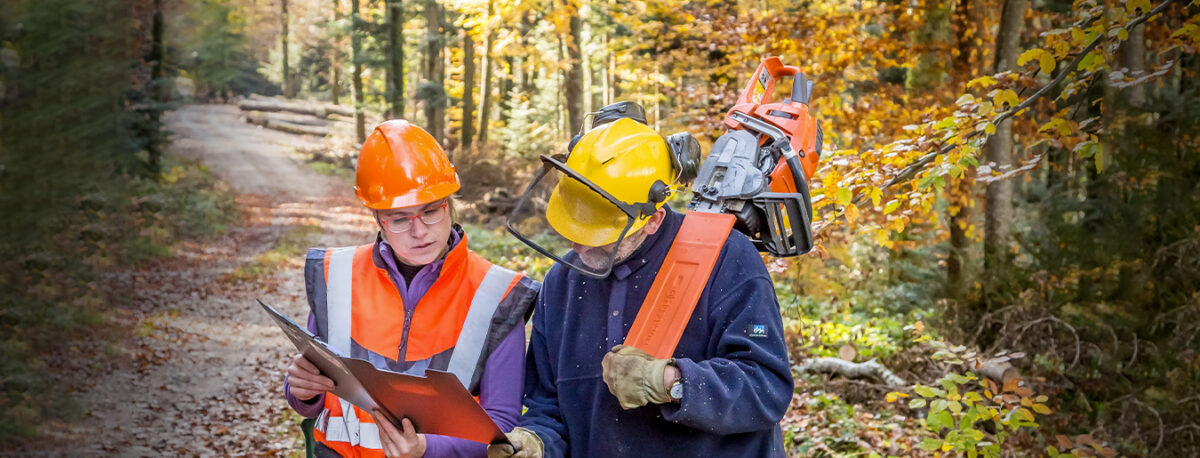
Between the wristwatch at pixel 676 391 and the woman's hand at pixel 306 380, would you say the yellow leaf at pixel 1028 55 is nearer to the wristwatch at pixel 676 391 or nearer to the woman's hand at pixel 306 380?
the wristwatch at pixel 676 391

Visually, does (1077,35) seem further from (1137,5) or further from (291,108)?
(291,108)

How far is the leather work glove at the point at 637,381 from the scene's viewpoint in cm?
196

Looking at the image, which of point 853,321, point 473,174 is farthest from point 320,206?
point 853,321

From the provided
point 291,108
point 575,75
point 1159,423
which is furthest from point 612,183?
point 291,108

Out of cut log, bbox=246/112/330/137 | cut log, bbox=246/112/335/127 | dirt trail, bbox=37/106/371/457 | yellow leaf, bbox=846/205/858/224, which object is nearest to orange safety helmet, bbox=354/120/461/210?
yellow leaf, bbox=846/205/858/224

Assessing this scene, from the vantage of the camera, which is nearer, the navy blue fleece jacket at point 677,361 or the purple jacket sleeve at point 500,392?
the navy blue fleece jacket at point 677,361

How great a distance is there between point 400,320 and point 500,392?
0.43 meters

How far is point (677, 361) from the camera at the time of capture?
1990 mm

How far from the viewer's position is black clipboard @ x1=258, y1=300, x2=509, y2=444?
2029mm

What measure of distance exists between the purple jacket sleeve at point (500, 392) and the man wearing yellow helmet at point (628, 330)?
0.27ft

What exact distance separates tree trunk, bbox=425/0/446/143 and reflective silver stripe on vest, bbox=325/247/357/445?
18.1m

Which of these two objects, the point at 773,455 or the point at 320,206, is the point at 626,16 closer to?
the point at 320,206

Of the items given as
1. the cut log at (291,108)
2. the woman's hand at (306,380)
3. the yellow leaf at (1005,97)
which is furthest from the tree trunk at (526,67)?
the woman's hand at (306,380)

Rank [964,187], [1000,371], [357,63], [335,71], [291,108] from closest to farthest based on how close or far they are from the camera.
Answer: [1000,371], [964,187], [357,63], [291,108], [335,71]
